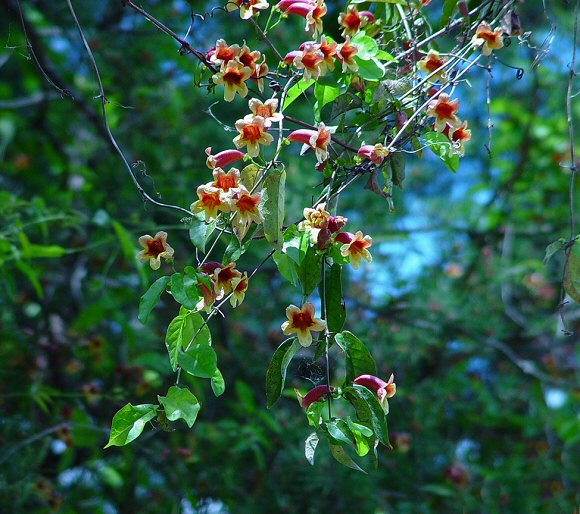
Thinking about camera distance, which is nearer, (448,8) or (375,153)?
(375,153)

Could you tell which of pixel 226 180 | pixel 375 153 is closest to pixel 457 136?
pixel 375 153

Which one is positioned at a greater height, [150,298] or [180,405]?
[150,298]

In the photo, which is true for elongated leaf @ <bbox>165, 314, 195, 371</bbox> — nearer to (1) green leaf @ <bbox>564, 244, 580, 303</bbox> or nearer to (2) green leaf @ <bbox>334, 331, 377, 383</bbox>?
(2) green leaf @ <bbox>334, 331, 377, 383</bbox>

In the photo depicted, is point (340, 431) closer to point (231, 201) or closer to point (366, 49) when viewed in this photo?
point (231, 201)

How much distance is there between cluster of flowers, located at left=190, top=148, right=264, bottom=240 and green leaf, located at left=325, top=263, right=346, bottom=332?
0.52 feet

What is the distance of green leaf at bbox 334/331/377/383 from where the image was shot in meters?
1.02

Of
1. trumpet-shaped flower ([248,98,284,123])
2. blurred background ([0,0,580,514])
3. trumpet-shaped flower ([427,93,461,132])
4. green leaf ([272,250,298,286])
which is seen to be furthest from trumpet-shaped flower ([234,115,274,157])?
blurred background ([0,0,580,514])

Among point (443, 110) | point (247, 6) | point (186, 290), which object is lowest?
point (186, 290)

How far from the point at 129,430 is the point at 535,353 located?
253 cm

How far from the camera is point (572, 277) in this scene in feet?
3.81

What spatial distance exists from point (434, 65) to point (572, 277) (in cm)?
34

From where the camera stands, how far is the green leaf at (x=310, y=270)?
3.31 feet

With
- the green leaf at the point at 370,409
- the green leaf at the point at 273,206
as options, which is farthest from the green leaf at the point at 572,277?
the green leaf at the point at 273,206

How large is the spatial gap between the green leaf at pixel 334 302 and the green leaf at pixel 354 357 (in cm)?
3
